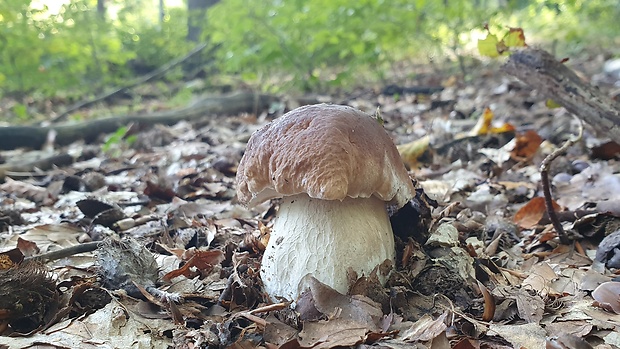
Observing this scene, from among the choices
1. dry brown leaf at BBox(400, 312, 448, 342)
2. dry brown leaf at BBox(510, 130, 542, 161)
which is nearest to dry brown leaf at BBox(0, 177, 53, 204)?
dry brown leaf at BBox(400, 312, 448, 342)

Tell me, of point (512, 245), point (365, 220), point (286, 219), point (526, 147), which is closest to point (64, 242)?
point (286, 219)

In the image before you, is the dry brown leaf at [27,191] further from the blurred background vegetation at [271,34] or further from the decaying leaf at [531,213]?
the blurred background vegetation at [271,34]

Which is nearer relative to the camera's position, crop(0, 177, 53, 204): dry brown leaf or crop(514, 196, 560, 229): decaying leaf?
crop(514, 196, 560, 229): decaying leaf

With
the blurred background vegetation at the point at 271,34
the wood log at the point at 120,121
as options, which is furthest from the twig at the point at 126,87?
the wood log at the point at 120,121

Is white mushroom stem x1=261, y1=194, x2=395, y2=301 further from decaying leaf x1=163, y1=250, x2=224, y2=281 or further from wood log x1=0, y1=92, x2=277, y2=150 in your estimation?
wood log x1=0, y1=92, x2=277, y2=150

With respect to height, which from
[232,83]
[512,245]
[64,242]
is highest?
[232,83]

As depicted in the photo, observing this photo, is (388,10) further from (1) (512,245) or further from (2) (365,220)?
(2) (365,220)
